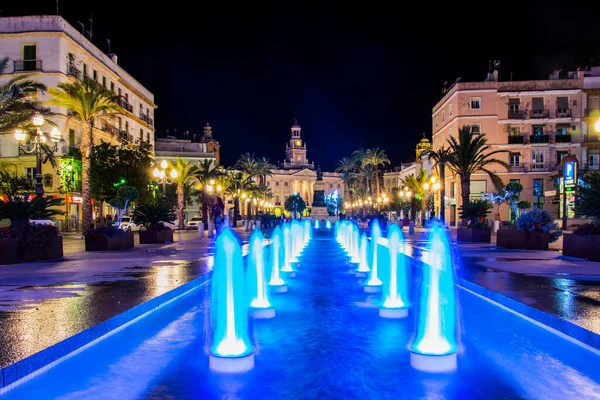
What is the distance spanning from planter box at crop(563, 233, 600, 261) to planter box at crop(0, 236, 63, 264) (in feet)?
52.7

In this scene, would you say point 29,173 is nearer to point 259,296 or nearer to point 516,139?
point 259,296

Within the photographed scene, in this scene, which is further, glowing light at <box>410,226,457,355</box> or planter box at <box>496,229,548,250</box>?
planter box at <box>496,229,548,250</box>

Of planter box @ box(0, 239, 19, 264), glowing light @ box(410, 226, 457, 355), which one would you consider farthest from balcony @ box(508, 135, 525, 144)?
glowing light @ box(410, 226, 457, 355)

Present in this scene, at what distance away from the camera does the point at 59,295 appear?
31.3 feet

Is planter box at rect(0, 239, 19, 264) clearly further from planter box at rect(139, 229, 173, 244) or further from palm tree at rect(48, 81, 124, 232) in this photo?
palm tree at rect(48, 81, 124, 232)

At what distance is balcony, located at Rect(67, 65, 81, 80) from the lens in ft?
134

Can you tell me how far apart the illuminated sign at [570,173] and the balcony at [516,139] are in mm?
22410

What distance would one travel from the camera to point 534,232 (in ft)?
68.2

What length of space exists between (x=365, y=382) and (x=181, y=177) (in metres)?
44.3

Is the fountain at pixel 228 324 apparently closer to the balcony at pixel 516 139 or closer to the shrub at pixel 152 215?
the shrub at pixel 152 215

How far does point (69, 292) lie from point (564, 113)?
59888 millimetres

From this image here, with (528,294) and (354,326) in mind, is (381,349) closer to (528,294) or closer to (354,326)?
(354,326)

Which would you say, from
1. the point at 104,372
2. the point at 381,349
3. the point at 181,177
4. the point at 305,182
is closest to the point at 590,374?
the point at 381,349

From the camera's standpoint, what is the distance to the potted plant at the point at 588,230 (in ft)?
51.5
